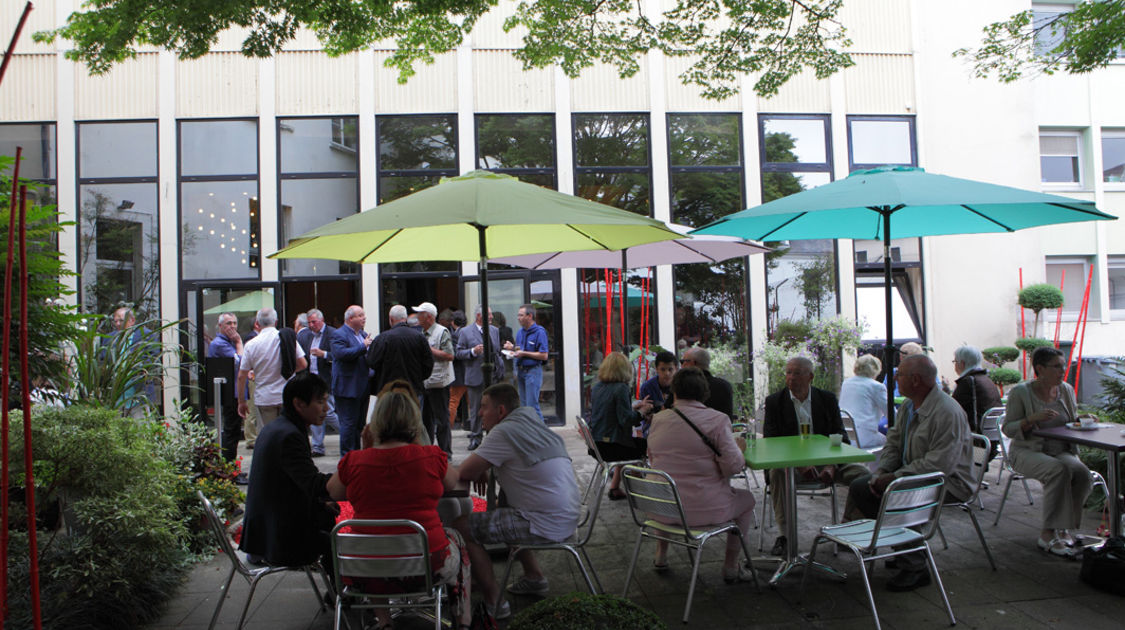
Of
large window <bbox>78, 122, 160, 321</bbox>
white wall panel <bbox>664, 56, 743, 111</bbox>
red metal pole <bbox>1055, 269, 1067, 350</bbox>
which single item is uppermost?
white wall panel <bbox>664, 56, 743, 111</bbox>

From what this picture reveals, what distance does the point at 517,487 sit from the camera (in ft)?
13.4

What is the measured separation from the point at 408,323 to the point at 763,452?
4694 mm

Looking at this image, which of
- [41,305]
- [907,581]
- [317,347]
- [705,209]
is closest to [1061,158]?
[705,209]

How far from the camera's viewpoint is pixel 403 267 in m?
11.2

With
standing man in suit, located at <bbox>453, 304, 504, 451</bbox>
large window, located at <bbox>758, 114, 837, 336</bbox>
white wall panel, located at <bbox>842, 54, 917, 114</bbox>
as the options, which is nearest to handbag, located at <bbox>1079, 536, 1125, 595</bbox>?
standing man in suit, located at <bbox>453, 304, 504, 451</bbox>

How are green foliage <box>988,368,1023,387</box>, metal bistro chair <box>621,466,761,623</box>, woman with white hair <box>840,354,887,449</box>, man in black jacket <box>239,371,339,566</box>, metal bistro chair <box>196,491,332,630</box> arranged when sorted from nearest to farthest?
metal bistro chair <box>196,491,332,630</box>
man in black jacket <box>239,371,339,566</box>
metal bistro chair <box>621,466,761,623</box>
woman with white hair <box>840,354,887,449</box>
green foliage <box>988,368,1023,387</box>

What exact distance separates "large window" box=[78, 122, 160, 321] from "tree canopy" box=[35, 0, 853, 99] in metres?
3.56

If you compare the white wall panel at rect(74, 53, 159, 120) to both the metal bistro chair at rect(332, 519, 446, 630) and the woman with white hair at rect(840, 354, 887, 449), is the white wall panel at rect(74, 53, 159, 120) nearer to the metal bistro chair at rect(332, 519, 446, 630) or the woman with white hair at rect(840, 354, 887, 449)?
the metal bistro chair at rect(332, 519, 446, 630)

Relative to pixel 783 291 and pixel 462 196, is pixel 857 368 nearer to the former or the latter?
pixel 462 196

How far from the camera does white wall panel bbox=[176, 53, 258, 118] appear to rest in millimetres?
11242

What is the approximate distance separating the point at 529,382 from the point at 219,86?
6.36 meters

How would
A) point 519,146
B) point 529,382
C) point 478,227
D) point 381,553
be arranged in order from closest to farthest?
point 381,553 < point 478,227 < point 529,382 < point 519,146

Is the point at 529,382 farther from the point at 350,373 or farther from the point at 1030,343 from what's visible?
the point at 1030,343

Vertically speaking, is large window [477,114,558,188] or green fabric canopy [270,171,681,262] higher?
large window [477,114,558,188]
